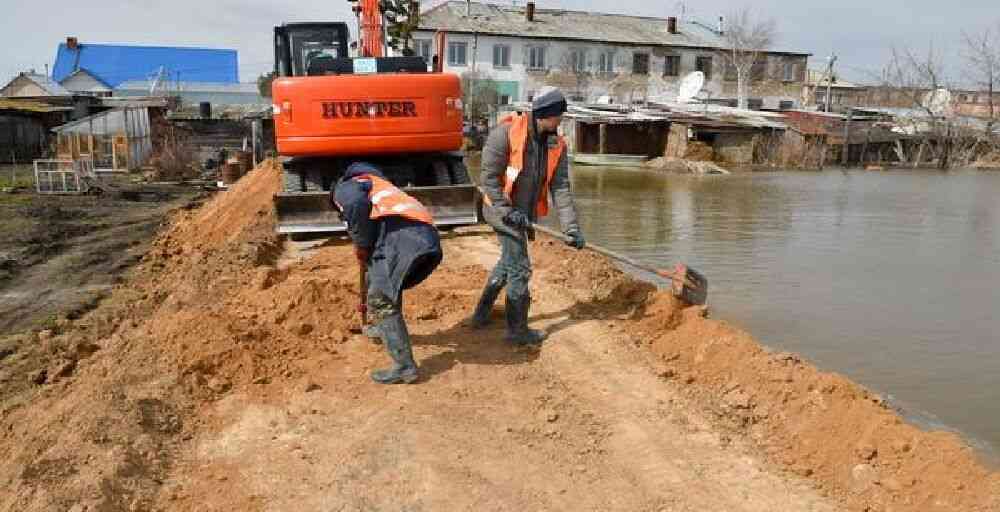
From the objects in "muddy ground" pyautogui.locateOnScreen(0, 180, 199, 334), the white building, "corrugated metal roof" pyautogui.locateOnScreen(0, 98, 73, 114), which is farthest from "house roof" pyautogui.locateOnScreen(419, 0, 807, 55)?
"muddy ground" pyautogui.locateOnScreen(0, 180, 199, 334)

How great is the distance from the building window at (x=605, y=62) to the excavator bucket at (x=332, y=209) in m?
39.9

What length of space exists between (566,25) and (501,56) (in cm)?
569

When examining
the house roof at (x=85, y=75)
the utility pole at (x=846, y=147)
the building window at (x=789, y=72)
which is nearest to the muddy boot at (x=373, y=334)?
the utility pole at (x=846, y=147)

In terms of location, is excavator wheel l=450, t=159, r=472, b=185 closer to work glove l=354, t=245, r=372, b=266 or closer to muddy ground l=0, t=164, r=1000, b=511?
muddy ground l=0, t=164, r=1000, b=511

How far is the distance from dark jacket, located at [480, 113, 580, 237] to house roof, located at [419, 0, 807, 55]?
1497 inches

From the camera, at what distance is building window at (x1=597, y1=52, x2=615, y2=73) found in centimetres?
4703

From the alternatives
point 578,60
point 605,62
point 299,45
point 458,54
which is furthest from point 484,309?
point 605,62

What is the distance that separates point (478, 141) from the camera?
34500 millimetres

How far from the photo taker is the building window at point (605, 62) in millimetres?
47031

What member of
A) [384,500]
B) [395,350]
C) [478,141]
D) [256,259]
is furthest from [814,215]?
[478,141]

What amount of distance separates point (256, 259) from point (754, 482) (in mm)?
5963

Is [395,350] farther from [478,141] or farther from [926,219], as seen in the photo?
[478,141]

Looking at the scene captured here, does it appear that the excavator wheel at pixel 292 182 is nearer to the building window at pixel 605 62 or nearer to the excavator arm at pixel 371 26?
the excavator arm at pixel 371 26

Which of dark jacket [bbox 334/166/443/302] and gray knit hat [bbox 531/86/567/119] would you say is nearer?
dark jacket [bbox 334/166/443/302]
